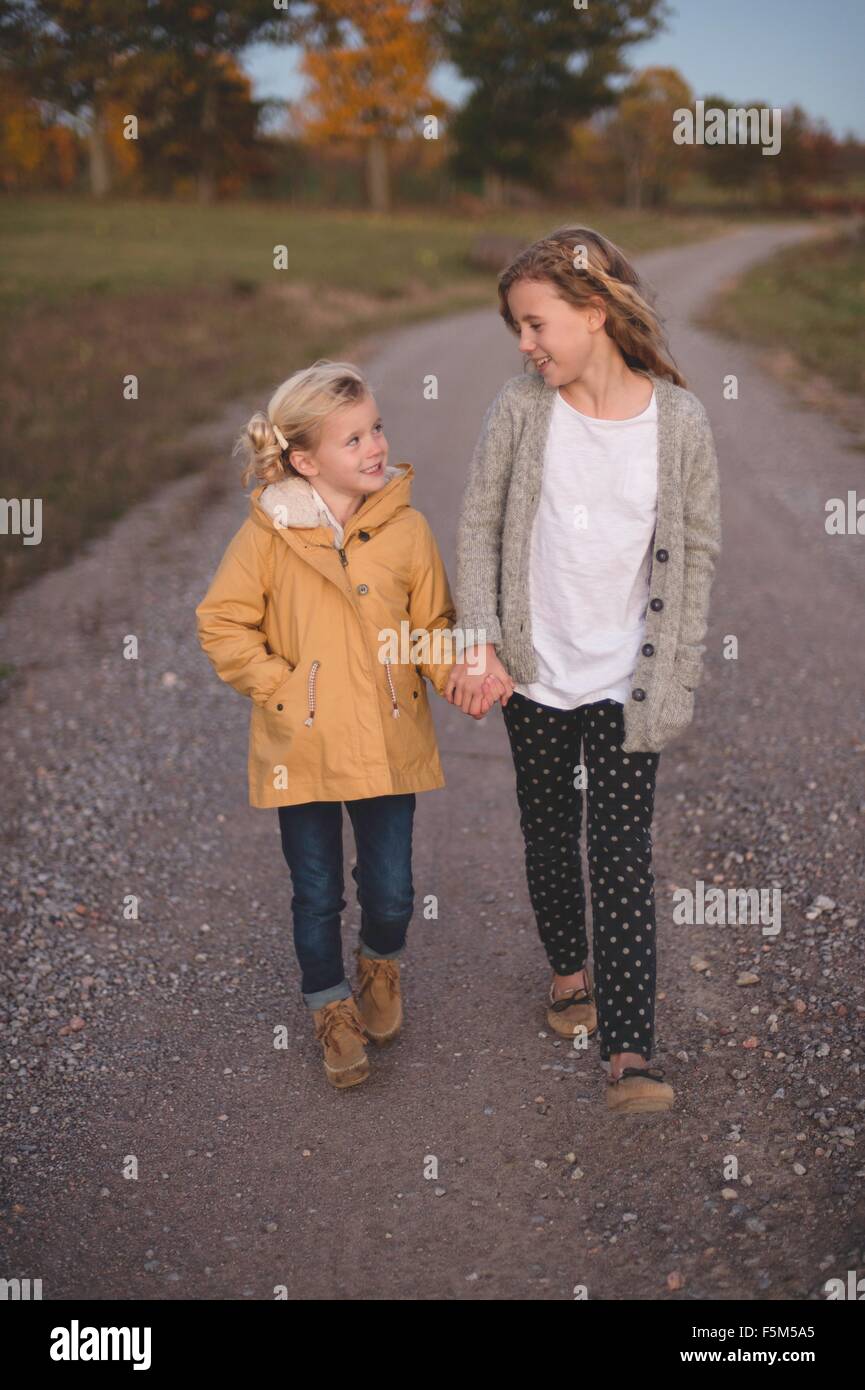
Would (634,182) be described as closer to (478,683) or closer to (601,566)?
(601,566)

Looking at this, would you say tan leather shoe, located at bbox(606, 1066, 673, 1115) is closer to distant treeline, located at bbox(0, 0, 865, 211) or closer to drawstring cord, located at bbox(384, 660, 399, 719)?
drawstring cord, located at bbox(384, 660, 399, 719)

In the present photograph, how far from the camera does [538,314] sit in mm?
2787

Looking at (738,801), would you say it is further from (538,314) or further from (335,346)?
(335,346)

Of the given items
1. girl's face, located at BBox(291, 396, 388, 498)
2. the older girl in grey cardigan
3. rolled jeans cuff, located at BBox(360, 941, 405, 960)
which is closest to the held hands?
the older girl in grey cardigan

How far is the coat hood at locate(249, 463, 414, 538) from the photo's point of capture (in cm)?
291

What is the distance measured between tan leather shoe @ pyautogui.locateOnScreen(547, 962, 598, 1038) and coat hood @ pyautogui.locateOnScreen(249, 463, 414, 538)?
4.98ft

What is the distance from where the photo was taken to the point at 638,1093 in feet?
9.68

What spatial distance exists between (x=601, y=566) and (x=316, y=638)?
30.1 inches

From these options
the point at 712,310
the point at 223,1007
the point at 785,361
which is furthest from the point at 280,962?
the point at 712,310

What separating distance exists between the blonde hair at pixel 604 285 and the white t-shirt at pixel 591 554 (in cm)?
14

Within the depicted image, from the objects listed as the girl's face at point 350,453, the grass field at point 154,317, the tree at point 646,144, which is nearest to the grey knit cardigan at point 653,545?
the girl's face at point 350,453

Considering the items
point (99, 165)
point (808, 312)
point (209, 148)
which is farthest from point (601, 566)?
point (209, 148)

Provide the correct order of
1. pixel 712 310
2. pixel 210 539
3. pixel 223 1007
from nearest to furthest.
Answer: pixel 223 1007 → pixel 210 539 → pixel 712 310

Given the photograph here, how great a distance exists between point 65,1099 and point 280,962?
0.87 m
